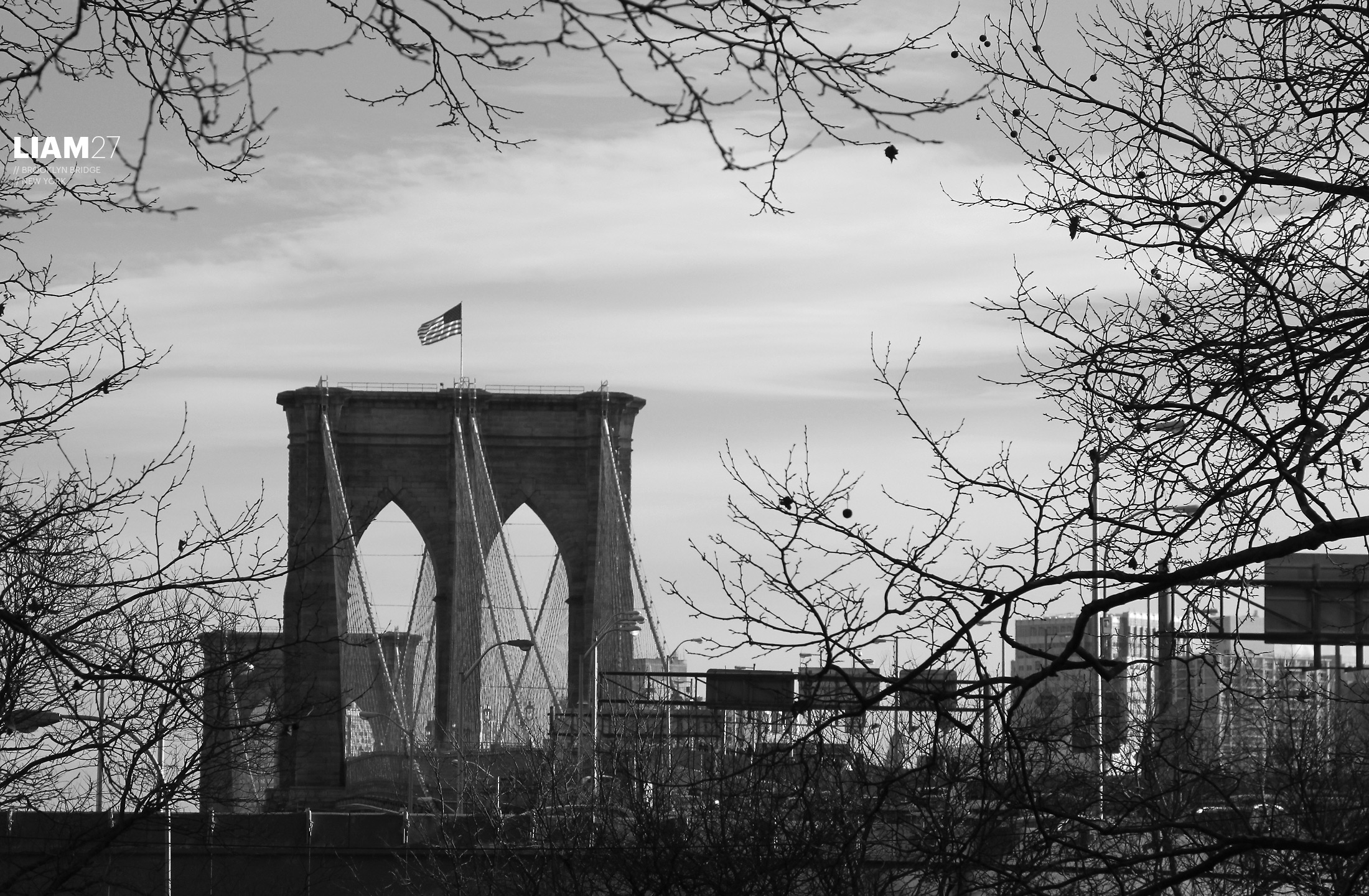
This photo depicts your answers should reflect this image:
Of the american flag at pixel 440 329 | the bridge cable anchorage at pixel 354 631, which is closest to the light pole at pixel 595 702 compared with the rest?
the bridge cable anchorage at pixel 354 631

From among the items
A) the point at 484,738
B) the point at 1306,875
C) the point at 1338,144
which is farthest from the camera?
the point at 484,738

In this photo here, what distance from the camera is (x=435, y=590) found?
5909cm

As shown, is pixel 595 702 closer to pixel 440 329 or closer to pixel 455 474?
pixel 455 474

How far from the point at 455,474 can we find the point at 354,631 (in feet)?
19.3

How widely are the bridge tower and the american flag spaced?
2134 millimetres

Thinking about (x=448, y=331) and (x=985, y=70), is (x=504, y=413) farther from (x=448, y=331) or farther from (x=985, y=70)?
(x=985, y=70)

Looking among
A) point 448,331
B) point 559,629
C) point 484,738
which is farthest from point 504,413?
point 484,738

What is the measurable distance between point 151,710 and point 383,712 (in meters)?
48.3

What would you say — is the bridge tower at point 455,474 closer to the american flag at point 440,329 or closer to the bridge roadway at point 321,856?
the american flag at point 440,329

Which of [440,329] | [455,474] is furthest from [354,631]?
[440,329]

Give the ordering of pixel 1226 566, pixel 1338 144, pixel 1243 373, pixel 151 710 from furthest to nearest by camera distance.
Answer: pixel 151 710, pixel 1338 144, pixel 1243 373, pixel 1226 566

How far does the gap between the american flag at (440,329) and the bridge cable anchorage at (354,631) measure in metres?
4.08

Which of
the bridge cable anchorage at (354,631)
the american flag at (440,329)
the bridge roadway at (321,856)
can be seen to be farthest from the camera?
the american flag at (440,329)

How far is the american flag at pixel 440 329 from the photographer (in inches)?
2381
